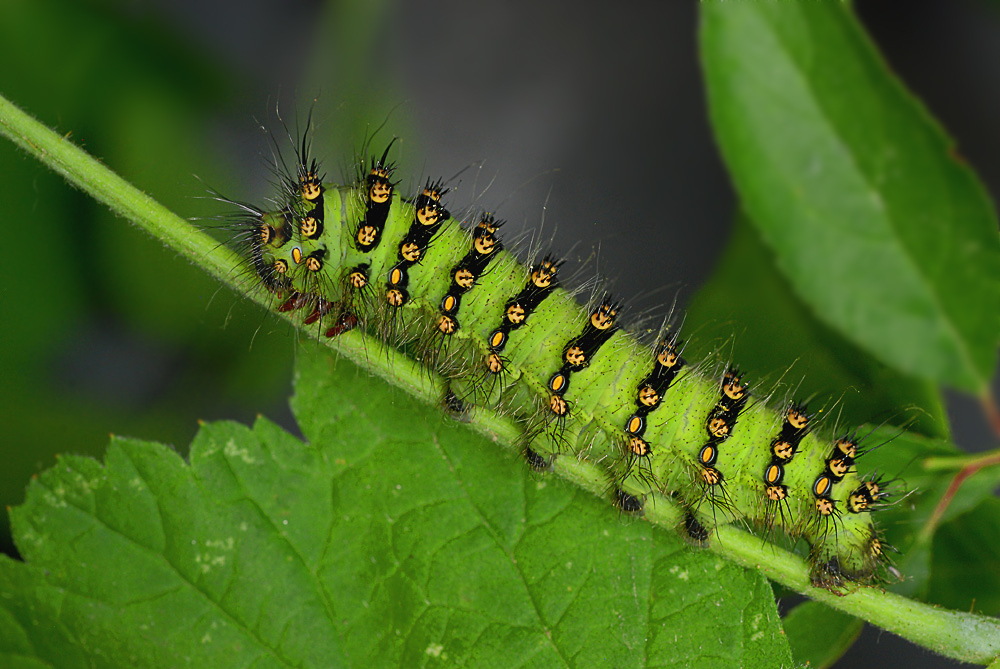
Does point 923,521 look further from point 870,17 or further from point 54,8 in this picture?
point 54,8

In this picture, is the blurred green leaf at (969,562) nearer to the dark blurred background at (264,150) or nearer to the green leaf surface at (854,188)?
the dark blurred background at (264,150)

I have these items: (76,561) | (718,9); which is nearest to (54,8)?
(76,561)

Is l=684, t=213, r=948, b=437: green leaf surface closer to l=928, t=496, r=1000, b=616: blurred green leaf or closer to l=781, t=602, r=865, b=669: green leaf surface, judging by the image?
l=928, t=496, r=1000, b=616: blurred green leaf

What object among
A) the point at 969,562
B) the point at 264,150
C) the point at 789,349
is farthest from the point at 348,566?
the point at 264,150

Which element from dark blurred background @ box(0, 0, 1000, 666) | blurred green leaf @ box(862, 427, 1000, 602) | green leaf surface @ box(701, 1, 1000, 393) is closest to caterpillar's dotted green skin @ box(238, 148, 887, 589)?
blurred green leaf @ box(862, 427, 1000, 602)

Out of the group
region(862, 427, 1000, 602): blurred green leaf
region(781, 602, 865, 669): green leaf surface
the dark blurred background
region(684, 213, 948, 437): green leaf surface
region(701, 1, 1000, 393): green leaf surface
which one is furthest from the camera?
the dark blurred background
